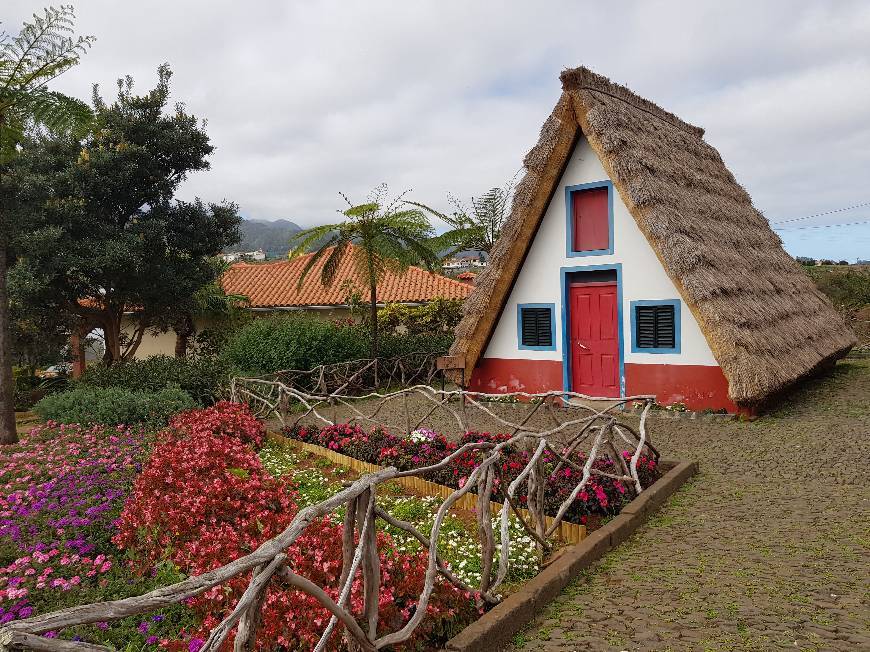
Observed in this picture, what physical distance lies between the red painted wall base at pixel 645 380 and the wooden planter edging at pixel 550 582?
169 inches

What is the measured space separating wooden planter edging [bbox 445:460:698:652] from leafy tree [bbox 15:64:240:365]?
38.6ft

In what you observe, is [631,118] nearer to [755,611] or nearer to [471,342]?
[471,342]

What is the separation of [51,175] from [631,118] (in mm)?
12131

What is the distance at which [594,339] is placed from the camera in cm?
1098

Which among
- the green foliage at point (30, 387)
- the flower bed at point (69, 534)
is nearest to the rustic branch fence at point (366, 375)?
the flower bed at point (69, 534)

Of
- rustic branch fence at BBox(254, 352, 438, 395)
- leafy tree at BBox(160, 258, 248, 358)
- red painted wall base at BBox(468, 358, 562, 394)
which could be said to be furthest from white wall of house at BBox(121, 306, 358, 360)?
red painted wall base at BBox(468, 358, 562, 394)

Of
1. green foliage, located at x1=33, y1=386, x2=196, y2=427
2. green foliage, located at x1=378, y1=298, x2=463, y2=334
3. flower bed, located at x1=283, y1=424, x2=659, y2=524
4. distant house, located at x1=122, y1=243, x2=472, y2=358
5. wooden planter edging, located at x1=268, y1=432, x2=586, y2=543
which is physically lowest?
wooden planter edging, located at x1=268, y1=432, x2=586, y2=543

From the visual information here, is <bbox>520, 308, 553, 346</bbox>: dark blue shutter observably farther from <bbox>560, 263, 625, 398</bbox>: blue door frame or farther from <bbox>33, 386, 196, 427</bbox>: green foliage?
<bbox>33, 386, 196, 427</bbox>: green foliage

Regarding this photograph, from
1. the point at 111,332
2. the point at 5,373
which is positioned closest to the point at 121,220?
the point at 111,332

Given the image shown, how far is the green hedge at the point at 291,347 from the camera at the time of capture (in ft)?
45.8

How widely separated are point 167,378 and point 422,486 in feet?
24.9

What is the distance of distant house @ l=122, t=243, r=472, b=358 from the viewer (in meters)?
21.0

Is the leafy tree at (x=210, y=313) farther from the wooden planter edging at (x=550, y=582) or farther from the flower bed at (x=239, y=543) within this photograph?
the wooden planter edging at (x=550, y=582)

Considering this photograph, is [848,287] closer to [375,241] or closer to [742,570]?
[375,241]
